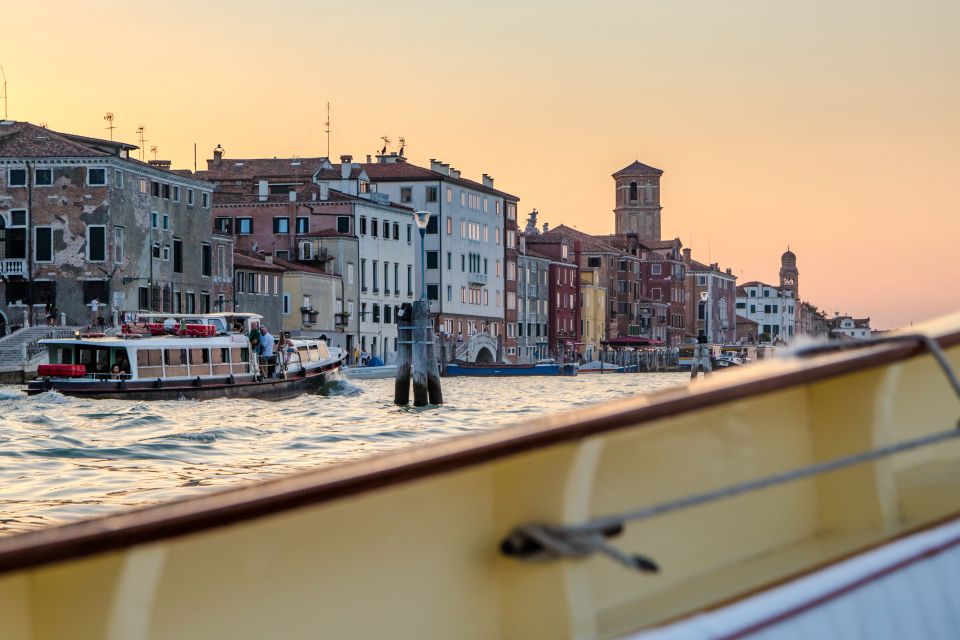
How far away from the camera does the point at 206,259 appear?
149 ft

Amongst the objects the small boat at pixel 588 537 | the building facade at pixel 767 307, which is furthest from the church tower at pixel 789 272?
the small boat at pixel 588 537

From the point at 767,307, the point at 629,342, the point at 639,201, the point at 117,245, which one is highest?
the point at 639,201

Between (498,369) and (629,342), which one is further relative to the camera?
(629,342)

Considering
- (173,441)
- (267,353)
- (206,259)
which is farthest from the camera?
(206,259)

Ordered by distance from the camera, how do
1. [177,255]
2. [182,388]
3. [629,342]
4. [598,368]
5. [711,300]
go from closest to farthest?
1. [182,388]
2. [177,255]
3. [598,368]
4. [629,342]
5. [711,300]

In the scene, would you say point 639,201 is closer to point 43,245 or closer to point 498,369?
point 498,369

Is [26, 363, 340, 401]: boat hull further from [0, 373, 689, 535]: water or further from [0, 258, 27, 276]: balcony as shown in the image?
[0, 258, 27, 276]: balcony

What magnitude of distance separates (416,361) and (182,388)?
4.83m

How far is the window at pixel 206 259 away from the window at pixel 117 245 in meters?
4.49

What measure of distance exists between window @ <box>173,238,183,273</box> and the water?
57.1ft

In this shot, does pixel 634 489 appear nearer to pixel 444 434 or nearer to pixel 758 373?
pixel 758 373

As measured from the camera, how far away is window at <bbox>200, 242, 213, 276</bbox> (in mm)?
45159

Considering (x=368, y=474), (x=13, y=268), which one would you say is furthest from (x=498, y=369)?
(x=368, y=474)

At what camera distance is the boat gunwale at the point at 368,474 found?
1.56 meters
